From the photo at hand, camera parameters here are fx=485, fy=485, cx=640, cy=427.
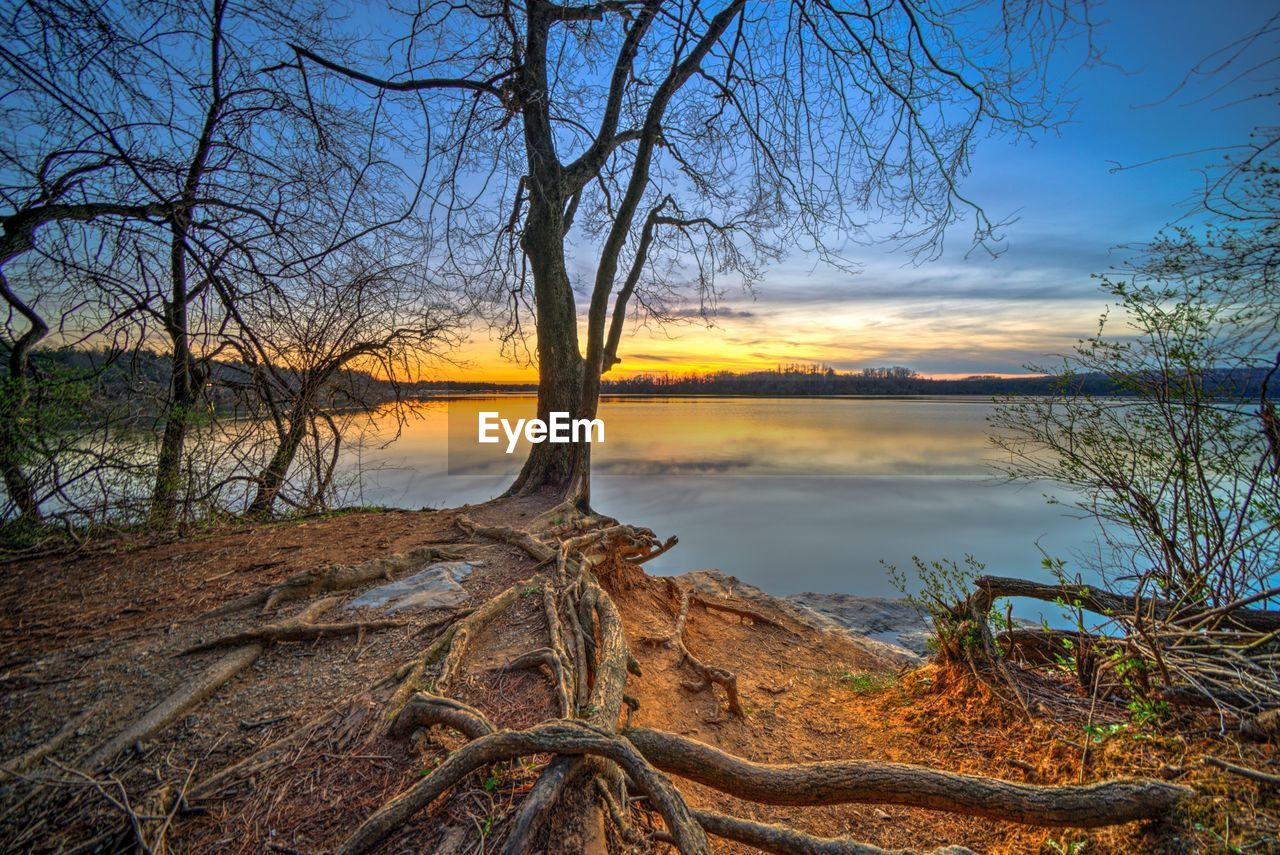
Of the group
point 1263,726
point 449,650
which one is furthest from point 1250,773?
point 449,650

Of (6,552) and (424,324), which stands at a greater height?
(424,324)

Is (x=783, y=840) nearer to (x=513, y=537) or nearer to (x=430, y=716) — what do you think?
(x=430, y=716)

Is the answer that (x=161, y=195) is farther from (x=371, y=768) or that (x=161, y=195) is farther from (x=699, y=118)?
(x=699, y=118)

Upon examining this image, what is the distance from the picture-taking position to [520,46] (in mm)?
5855

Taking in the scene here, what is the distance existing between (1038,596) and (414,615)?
5.08 m

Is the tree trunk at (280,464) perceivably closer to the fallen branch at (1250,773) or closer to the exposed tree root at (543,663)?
the exposed tree root at (543,663)

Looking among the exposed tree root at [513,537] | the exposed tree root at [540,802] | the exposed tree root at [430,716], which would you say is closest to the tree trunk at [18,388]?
the exposed tree root at [513,537]

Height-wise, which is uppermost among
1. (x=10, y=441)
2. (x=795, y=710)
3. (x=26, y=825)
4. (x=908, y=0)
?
(x=908, y=0)

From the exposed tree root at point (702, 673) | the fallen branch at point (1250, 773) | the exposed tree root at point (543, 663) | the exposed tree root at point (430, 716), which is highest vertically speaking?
the fallen branch at point (1250, 773)

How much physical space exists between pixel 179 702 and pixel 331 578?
5.35 ft

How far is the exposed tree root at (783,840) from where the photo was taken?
169 cm

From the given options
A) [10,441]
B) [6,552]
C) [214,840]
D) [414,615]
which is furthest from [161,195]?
[214,840]

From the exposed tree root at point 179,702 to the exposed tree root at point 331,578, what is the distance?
650 mm

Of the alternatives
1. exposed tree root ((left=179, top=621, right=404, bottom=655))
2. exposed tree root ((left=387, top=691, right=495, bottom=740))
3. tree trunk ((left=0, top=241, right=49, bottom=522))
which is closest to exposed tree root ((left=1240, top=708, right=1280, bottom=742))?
exposed tree root ((left=387, top=691, right=495, bottom=740))
